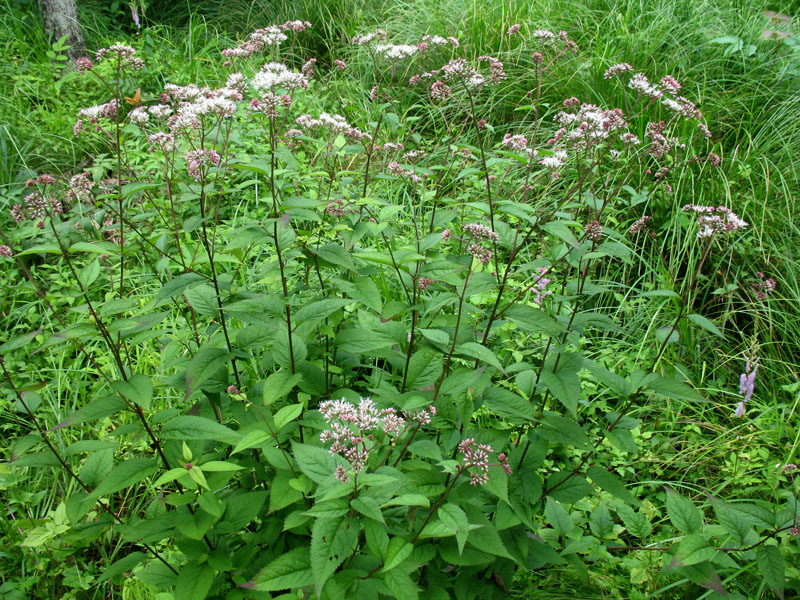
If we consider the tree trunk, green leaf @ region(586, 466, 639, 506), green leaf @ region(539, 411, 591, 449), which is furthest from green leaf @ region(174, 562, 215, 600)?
the tree trunk

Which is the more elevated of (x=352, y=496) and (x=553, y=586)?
(x=352, y=496)

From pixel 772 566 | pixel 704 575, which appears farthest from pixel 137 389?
pixel 772 566

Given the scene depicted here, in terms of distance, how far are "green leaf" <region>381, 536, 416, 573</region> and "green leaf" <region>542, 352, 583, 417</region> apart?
46 centimetres

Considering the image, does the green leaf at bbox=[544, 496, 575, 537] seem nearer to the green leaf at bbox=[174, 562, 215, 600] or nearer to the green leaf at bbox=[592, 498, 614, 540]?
the green leaf at bbox=[592, 498, 614, 540]

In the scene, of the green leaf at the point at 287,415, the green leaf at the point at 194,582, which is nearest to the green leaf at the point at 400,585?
the green leaf at the point at 287,415

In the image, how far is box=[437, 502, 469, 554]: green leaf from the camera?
1071 millimetres

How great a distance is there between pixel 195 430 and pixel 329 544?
0.47m

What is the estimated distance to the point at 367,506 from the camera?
42.0 inches

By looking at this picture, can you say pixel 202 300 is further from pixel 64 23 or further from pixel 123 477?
pixel 64 23

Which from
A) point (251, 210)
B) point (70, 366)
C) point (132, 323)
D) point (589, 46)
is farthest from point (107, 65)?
point (132, 323)

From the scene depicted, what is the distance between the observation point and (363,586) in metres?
1.19

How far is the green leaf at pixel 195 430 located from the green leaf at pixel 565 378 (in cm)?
81

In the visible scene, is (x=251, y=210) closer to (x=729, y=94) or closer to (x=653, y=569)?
(x=653, y=569)

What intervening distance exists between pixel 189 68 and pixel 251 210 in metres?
2.05
